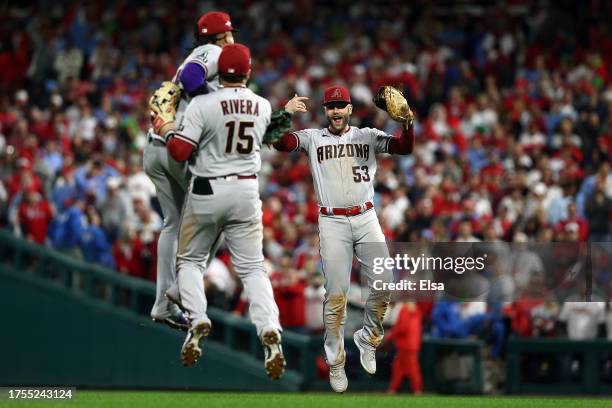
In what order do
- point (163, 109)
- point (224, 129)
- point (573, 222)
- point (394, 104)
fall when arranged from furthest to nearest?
point (573, 222) → point (394, 104) → point (163, 109) → point (224, 129)

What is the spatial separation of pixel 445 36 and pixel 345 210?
42.1 feet

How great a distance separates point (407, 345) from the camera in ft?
53.7

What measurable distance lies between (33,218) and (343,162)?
7.66 metres

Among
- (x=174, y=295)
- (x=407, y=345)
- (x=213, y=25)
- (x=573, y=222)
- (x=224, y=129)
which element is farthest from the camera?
(x=573, y=222)

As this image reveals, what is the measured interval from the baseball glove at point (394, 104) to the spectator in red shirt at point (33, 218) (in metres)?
7.86

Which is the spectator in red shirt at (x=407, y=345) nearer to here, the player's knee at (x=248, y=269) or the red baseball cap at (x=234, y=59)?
the player's knee at (x=248, y=269)

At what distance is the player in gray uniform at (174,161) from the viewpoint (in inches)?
416

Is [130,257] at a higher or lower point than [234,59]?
lower

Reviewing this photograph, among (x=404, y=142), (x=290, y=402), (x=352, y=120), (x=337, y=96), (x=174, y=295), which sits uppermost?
(x=352, y=120)

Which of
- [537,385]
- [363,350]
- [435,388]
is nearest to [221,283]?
[435,388]

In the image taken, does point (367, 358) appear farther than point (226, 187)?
Yes

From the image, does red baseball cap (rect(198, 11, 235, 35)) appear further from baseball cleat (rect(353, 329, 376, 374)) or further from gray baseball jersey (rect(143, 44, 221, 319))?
baseball cleat (rect(353, 329, 376, 374))

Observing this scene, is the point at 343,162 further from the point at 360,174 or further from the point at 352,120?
the point at 352,120

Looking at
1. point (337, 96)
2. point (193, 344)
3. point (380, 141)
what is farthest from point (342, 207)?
point (193, 344)
